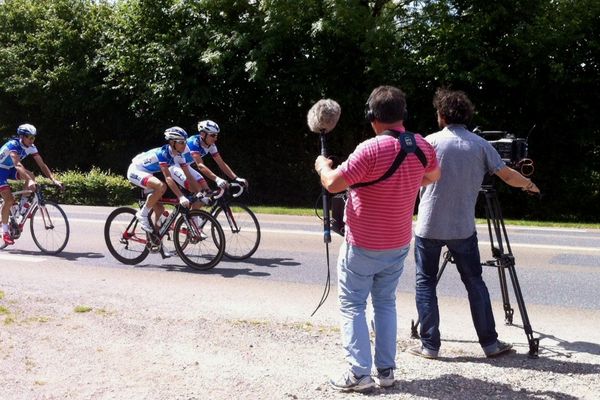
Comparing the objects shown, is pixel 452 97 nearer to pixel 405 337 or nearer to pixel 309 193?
pixel 405 337

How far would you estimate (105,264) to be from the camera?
29.9 feet

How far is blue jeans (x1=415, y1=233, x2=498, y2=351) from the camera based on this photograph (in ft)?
16.1

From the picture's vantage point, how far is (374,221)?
411 centimetres

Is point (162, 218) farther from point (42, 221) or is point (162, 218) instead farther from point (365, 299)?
point (365, 299)

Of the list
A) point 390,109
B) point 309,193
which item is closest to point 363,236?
point 390,109

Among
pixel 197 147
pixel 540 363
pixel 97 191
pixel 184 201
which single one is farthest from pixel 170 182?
pixel 97 191

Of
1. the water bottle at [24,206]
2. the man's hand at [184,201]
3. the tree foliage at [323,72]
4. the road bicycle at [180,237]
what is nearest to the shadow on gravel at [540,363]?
the road bicycle at [180,237]

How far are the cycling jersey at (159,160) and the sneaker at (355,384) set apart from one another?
519 centimetres

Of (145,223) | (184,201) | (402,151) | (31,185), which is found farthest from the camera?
(31,185)

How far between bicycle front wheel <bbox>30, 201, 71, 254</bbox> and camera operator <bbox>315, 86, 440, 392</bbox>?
6872 mm

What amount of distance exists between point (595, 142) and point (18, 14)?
23171 millimetres

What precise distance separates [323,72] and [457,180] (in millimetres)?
16036

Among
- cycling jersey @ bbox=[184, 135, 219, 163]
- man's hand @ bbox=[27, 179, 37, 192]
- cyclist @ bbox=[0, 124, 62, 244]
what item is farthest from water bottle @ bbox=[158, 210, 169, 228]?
man's hand @ bbox=[27, 179, 37, 192]

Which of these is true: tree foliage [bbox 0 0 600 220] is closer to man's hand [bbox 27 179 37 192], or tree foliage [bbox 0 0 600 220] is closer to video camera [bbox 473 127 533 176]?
man's hand [bbox 27 179 37 192]
